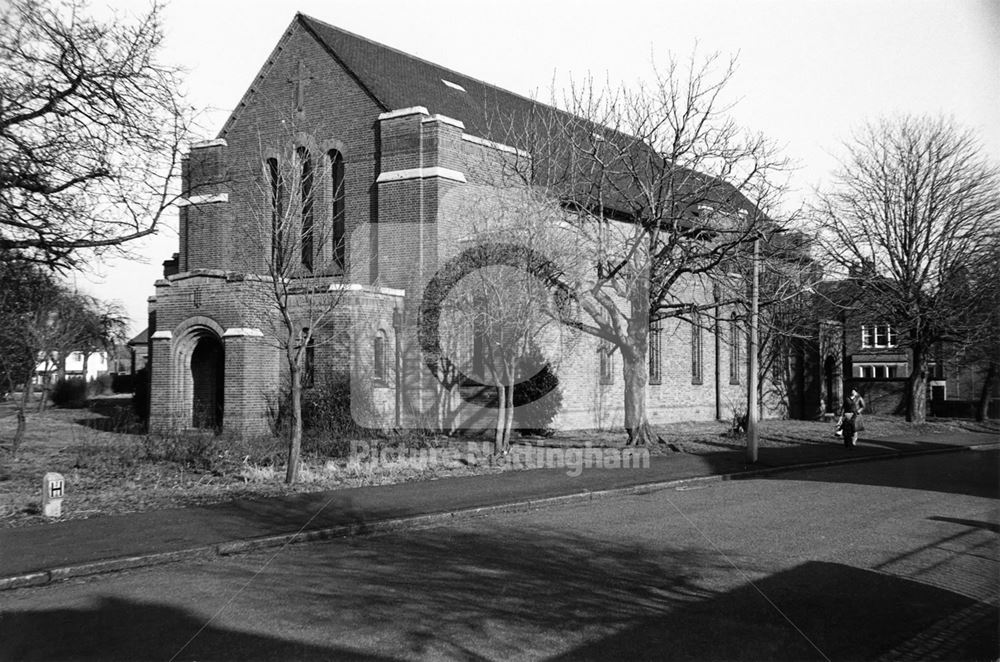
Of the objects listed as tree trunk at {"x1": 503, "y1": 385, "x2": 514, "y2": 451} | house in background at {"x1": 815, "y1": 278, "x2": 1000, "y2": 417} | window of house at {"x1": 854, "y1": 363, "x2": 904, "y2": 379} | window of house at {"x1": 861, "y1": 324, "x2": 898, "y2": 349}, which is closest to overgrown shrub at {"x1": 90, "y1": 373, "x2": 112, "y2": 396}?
tree trunk at {"x1": 503, "y1": 385, "x2": 514, "y2": 451}

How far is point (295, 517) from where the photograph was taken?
11484mm

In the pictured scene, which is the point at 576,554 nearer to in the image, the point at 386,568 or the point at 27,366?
the point at 386,568

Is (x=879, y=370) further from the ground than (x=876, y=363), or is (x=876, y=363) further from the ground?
(x=876, y=363)

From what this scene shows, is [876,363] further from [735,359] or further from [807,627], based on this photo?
[807,627]

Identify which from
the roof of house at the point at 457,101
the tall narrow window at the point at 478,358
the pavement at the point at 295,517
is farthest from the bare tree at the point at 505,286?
the pavement at the point at 295,517

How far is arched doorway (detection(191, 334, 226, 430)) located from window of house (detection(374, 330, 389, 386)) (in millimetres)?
5769

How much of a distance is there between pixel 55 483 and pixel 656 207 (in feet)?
46.7

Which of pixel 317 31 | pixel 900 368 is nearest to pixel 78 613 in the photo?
pixel 317 31

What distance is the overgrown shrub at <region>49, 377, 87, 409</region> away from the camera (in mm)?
42094

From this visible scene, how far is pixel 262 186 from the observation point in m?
14.8

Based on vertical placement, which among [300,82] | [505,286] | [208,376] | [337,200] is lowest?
[208,376]

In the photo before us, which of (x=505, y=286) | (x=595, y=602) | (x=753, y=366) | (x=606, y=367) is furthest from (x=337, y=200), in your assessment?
(x=595, y=602)

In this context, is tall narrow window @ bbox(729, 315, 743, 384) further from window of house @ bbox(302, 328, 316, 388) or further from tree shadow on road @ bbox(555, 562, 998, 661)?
tree shadow on road @ bbox(555, 562, 998, 661)

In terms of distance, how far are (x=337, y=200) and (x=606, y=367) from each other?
11290 mm
